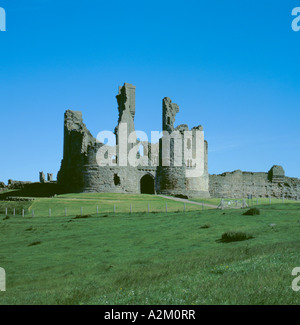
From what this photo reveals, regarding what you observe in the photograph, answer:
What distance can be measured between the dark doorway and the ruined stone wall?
11348mm

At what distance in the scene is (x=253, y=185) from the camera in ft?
253

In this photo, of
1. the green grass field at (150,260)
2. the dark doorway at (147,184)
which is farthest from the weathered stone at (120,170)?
the green grass field at (150,260)

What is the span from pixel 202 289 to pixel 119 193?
4900 cm

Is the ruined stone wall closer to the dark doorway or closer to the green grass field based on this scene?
the dark doorway

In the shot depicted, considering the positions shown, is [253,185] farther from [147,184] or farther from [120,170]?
[120,170]

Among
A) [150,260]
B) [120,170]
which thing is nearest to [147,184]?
[120,170]

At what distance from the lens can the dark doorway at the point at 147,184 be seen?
66688 millimetres

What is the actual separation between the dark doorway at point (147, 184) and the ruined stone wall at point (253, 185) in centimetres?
1135

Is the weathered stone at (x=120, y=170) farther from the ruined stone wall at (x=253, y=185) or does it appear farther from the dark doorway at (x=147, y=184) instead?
the ruined stone wall at (x=253, y=185)

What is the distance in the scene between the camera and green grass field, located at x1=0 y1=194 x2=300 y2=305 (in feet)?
32.3

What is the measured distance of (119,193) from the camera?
5853cm

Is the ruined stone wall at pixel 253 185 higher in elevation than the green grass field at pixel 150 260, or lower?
higher
